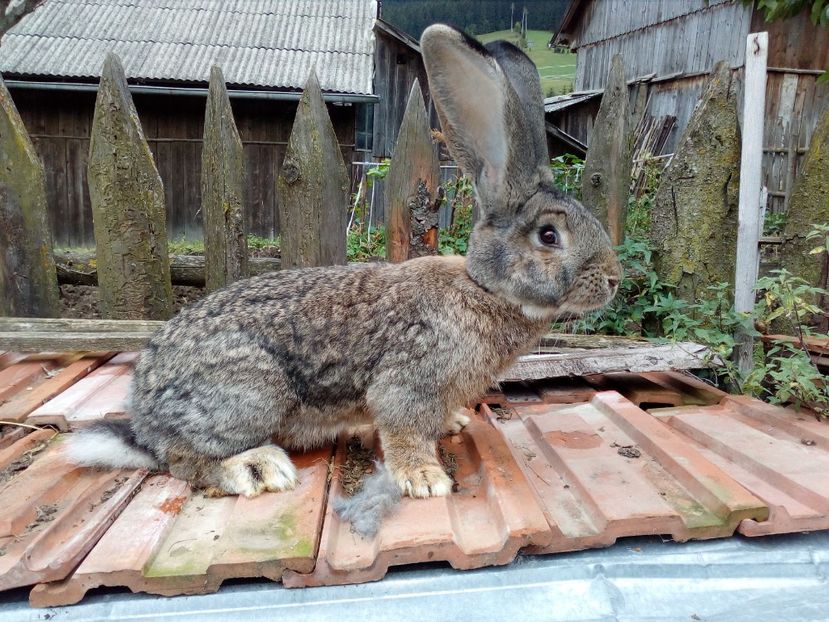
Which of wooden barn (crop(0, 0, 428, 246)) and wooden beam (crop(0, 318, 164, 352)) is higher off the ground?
wooden barn (crop(0, 0, 428, 246))

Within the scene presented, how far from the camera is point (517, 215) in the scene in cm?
229

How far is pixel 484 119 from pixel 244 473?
1.51 m

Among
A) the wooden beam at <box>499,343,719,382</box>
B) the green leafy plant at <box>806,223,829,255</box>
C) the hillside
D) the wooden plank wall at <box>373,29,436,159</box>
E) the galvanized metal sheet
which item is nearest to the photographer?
the galvanized metal sheet

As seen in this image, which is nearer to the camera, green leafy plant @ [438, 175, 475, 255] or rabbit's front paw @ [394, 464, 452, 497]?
rabbit's front paw @ [394, 464, 452, 497]

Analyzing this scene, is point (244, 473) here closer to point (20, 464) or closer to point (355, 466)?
point (355, 466)

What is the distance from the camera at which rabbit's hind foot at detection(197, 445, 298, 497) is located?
2068 millimetres

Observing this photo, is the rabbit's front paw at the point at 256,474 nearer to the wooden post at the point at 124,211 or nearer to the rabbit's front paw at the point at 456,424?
the rabbit's front paw at the point at 456,424

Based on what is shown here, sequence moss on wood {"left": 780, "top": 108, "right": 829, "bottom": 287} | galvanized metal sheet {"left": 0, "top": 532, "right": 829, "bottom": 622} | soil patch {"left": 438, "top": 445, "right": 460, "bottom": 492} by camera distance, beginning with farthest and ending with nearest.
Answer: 1. moss on wood {"left": 780, "top": 108, "right": 829, "bottom": 287}
2. soil patch {"left": 438, "top": 445, "right": 460, "bottom": 492}
3. galvanized metal sheet {"left": 0, "top": 532, "right": 829, "bottom": 622}

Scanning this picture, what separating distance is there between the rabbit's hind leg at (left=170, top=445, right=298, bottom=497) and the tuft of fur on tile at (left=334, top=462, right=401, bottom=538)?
244mm

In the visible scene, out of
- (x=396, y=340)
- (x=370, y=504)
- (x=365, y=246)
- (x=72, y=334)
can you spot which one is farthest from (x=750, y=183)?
(x=72, y=334)

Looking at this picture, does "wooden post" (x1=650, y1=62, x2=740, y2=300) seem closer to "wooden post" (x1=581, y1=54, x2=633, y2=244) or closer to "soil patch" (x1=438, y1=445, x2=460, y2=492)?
"wooden post" (x1=581, y1=54, x2=633, y2=244)

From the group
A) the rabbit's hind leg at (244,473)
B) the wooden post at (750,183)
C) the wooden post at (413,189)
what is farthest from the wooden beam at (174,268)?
the wooden post at (750,183)

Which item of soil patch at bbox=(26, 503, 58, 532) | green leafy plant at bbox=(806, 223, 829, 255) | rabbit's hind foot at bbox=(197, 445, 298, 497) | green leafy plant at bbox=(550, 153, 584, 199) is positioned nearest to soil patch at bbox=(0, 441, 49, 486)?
soil patch at bbox=(26, 503, 58, 532)

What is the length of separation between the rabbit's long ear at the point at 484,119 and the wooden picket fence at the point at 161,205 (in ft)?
4.06
